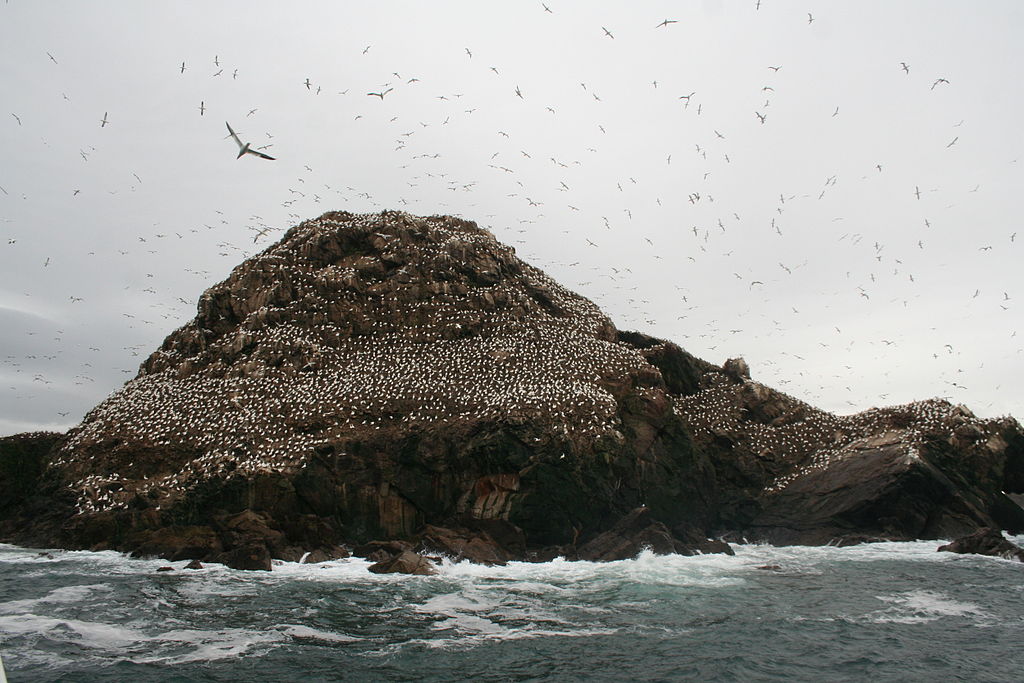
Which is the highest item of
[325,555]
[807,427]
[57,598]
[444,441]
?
[807,427]

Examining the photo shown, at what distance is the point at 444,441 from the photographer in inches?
1585

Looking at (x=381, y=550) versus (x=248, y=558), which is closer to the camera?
(x=248, y=558)

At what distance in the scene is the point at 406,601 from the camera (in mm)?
23734

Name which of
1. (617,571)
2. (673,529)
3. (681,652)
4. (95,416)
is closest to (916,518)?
(673,529)

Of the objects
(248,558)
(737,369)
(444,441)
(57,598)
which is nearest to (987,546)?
(737,369)

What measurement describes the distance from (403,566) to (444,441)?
1117 cm

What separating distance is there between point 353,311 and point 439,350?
8.05 meters

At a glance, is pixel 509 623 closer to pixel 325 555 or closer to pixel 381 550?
pixel 381 550

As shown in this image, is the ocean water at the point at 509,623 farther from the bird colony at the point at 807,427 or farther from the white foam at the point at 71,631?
the bird colony at the point at 807,427

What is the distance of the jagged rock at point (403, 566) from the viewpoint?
29.6 metres

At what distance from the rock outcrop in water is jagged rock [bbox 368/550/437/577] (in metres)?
3.26

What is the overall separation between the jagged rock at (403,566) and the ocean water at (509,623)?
0.57m

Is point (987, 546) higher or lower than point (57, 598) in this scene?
higher

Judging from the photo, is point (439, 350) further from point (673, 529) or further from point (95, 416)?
point (95, 416)
